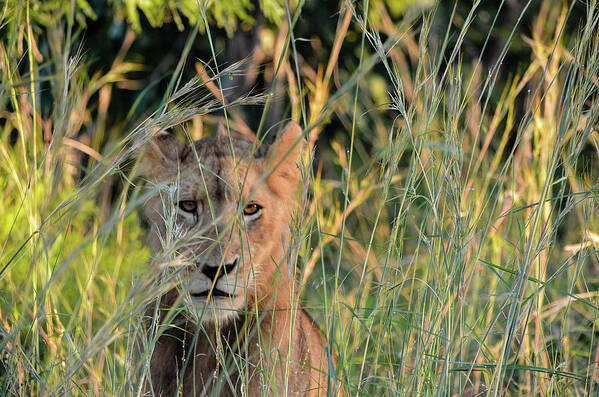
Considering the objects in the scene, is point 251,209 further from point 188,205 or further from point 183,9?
point 183,9

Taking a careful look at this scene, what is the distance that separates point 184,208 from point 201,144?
32cm

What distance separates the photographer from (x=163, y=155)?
9.61 ft

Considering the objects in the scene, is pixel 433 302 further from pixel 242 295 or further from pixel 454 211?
pixel 242 295

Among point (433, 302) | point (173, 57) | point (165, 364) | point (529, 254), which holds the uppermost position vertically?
point (173, 57)

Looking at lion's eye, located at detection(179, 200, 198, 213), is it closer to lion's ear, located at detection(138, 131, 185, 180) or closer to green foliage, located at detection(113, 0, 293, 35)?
lion's ear, located at detection(138, 131, 185, 180)

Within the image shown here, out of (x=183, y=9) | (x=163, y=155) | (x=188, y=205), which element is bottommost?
(x=188, y=205)

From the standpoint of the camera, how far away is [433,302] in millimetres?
1840

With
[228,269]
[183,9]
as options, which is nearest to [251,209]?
[228,269]

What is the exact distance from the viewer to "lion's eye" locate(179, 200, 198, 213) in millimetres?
2787

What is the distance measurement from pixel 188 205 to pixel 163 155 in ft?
0.89

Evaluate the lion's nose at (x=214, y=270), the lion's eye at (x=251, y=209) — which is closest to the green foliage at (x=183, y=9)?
the lion's eye at (x=251, y=209)

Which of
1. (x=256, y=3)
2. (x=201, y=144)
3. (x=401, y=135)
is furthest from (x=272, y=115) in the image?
(x=401, y=135)

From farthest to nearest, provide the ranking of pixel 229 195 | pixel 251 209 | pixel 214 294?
pixel 251 209, pixel 229 195, pixel 214 294

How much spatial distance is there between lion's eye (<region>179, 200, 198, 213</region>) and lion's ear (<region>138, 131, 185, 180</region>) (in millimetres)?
170
